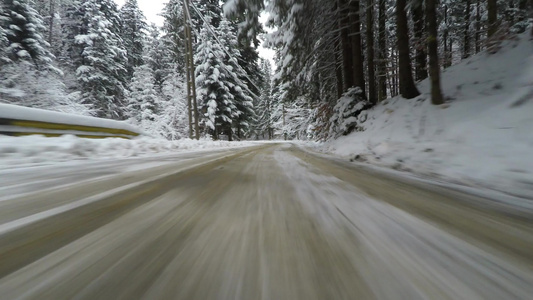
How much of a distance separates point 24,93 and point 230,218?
1762cm

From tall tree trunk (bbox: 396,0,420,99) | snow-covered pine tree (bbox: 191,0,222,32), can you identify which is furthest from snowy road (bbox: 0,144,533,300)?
snow-covered pine tree (bbox: 191,0,222,32)

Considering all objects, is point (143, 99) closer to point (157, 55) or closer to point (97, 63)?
point (97, 63)

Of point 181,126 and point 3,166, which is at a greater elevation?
point 181,126

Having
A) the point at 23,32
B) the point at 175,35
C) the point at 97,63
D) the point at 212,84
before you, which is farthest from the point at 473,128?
the point at 97,63

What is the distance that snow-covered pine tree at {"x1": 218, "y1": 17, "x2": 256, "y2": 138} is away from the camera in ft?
72.9

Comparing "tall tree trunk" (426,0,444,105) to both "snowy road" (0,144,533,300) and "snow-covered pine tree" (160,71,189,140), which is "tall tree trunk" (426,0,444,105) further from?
"snow-covered pine tree" (160,71,189,140)

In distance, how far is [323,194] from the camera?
4.96 ft

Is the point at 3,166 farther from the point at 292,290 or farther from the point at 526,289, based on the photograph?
the point at 526,289

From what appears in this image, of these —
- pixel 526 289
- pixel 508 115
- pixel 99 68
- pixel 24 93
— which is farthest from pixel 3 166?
pixel 99 68

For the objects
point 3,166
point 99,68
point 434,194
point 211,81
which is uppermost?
point 99,68

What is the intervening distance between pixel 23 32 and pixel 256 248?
24.5 metres

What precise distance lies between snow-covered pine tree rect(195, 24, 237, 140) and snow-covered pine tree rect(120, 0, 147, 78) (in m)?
22.2

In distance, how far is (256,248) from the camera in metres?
0.75

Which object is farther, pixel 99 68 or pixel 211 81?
pixel 99 68
